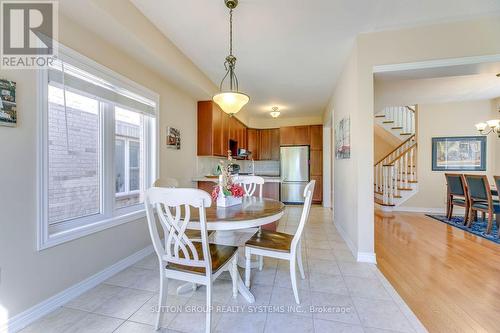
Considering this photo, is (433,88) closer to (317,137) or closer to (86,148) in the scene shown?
(317,137)

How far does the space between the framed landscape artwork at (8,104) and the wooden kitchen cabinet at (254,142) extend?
5325 millimetres

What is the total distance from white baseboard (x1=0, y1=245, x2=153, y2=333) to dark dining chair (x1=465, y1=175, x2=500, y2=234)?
533cm

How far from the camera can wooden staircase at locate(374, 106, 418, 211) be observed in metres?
5.30

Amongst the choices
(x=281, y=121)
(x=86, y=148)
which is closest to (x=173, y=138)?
(x=86, y=148)

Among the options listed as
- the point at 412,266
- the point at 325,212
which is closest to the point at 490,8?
the point at 412,266

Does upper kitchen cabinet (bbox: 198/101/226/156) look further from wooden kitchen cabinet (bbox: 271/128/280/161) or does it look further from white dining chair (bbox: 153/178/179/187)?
wooden kitchen cabinet (bbox: 271/128/280/161)

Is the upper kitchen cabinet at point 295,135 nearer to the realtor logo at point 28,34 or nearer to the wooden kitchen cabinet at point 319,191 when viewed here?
the wooden kitchen cabinet at point 319,191

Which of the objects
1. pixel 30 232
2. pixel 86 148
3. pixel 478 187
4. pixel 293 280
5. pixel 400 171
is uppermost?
pixel 86 148

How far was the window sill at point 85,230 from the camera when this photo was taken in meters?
1.64

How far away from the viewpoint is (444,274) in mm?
2213

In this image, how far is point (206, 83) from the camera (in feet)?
11.7

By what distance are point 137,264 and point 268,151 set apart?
4812 millimetres

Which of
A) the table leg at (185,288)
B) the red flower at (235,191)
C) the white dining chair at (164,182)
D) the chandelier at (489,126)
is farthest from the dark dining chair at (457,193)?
the white dining chair at (164,182)

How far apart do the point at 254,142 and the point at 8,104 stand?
18.0ft
